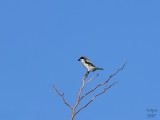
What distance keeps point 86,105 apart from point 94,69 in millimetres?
5043

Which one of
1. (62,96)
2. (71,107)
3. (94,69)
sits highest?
(94,69)

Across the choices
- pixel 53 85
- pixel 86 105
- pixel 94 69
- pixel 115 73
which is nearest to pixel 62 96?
pixel 53 85

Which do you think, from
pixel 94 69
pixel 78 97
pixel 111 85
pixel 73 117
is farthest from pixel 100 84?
pixel 94 69

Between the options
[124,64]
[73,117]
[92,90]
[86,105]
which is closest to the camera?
[73,117]

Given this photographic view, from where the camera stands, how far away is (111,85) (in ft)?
16.9

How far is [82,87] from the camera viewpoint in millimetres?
5211

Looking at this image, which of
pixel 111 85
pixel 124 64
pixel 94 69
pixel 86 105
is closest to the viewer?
pixel 86 105

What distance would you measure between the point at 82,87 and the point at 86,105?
73cm

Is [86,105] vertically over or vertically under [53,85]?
under

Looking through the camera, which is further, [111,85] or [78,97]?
[111,85]

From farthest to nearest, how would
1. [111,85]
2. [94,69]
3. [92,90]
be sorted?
[94,69] < [111,85] < [92,90]

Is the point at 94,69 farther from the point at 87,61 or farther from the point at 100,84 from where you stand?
the point at 100,84

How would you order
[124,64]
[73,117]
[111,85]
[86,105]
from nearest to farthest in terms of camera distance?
[73,117] < [86,105] < [111,85] < [124,64]

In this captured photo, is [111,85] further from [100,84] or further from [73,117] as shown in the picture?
[73,117]
